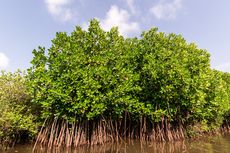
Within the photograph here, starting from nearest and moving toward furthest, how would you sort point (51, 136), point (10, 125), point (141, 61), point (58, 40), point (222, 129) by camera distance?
1. point (10, 125)
2. point (51, 136)
3. point (58, 40)
4. point (141, 61)
5. point (222, 129)

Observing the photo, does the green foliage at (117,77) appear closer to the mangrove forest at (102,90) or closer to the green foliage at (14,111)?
the mangrove forest at (102,90)

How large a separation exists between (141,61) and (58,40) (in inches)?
206

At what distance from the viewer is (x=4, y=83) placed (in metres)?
13.2

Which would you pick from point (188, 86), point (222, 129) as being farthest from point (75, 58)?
point (222, 129)

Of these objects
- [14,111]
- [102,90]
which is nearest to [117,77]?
[102,90]

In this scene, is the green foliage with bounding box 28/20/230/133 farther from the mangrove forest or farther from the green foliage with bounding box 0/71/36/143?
the green foliage with bounding box 0/71/36/143

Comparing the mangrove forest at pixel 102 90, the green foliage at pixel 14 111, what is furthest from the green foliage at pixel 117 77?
the green foliage at pixel 14 111

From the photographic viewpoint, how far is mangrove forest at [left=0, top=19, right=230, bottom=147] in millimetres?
12320

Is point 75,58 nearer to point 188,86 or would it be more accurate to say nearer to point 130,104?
point 130,104

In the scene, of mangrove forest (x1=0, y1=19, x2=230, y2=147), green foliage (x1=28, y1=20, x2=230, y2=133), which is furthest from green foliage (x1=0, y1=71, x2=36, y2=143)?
green foliage (x1=28, y1=20, x2=230, y2=133)

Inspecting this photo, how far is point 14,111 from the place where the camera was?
40.3ft

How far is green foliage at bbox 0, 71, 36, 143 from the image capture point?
1166 cm

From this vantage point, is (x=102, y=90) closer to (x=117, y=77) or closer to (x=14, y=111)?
(x=117, y=77)

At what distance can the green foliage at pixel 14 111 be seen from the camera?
38.3 feet
